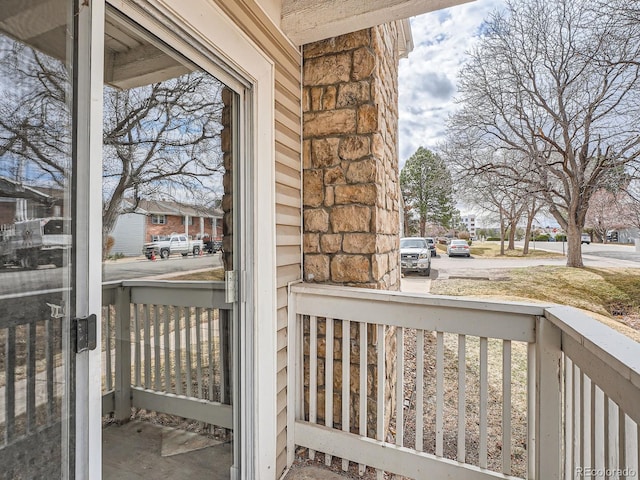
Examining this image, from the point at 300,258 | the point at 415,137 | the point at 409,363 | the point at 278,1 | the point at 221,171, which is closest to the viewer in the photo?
the point at 221,171

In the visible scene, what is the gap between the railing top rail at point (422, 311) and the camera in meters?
1.49

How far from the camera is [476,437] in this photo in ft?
7.97

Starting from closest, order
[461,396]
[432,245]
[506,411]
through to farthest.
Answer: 1. [506,411]
2. [461,396]
3. [432,245]

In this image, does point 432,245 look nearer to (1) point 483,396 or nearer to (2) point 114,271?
(1) point 483,396

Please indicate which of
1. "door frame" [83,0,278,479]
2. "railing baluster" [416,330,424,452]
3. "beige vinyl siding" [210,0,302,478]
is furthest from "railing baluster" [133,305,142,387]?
"railing baluster" [416,330,424,452]

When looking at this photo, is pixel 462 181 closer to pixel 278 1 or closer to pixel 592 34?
pixel 592 34

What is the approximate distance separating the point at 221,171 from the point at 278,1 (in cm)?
114

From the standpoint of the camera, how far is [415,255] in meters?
4.20

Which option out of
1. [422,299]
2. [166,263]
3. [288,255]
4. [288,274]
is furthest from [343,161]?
[166,263]

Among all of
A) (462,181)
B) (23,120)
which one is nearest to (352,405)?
(23,120)

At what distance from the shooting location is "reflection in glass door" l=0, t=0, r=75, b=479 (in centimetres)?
69

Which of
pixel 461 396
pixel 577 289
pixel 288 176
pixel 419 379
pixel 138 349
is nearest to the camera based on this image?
pixel 138 349

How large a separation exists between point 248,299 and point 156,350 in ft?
1.64

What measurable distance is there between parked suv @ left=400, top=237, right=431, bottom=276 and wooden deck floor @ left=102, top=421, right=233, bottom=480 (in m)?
3.06
